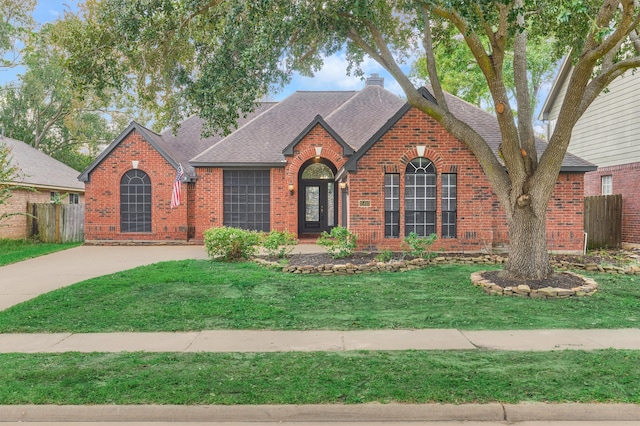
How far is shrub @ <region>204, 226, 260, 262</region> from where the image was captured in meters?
14.2

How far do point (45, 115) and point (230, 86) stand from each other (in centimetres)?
3434

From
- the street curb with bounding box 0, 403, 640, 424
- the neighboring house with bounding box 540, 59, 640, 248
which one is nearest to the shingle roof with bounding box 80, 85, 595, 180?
the neighboring house with bounding box 540, 59, 640, 248

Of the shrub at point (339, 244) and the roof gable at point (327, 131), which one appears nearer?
the shrub at point (339, 244)

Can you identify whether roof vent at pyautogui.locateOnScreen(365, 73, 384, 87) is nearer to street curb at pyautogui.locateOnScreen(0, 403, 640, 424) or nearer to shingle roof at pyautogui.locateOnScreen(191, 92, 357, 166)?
shingle roof at pyautogui.locateOnScreen(191, 92, 357, 166)

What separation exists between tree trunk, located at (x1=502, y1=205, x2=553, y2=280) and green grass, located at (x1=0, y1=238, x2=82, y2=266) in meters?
15.1

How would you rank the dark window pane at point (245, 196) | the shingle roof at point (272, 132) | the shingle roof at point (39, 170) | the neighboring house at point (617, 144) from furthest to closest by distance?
the shingle roof at point (39, 170) < the dark window pane at point (245, 196) < the shingle roof at point (272, 132) < the neighboring house at point (617, 144)

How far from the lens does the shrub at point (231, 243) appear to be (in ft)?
46.6

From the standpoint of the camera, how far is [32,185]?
23531 mm

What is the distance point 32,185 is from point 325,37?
18553 mm

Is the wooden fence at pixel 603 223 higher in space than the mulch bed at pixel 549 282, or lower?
higher

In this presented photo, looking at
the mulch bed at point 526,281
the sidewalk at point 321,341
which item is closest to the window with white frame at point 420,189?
the mulch bed at point 526,281

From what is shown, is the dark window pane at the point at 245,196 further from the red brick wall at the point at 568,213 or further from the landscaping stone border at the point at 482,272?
the red brick wall at the point at 568,213

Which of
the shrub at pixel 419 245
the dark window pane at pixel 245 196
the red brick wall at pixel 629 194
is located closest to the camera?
the shrub at pixel 419 245

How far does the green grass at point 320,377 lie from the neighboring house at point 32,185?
55.3ft
